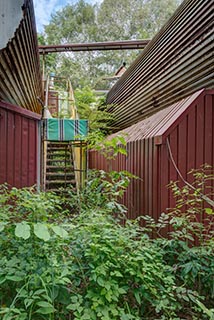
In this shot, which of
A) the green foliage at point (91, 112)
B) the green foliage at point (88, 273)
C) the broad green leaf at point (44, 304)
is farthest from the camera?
the green foliage at point (91, 112)

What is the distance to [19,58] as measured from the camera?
12.8ft

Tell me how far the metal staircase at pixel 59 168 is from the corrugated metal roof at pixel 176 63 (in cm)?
226

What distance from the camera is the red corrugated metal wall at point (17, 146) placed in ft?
14.6

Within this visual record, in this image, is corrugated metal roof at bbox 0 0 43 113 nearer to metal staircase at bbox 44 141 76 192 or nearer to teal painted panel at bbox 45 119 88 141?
teal painted panel at bbox 45 119 88 141

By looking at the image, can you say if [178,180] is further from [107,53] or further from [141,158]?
[107,53]

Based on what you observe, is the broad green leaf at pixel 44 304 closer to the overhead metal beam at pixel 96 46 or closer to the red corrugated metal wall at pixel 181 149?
the red corrugated metal wall at pixel 181 149

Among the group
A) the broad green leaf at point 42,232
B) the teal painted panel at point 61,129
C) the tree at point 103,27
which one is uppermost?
the tree at point 103,27

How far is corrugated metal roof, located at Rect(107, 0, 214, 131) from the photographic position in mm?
4070

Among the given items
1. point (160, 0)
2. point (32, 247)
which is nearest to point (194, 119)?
point (32, 247)

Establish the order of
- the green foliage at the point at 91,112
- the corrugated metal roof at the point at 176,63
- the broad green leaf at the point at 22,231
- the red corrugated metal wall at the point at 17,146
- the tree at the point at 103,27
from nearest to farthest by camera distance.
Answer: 1. the broad green leaf at the point at 22,231
2. the corrugated metal roof at the point at 176,63
3. the red corrugated metal wall at the point at 17,146
4. the green foliage at the point at 91,112
5. the tree at the point at 103,27

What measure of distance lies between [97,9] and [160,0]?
18.3ft

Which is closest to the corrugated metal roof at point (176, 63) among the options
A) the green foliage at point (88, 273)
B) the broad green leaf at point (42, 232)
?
the green foliage at point (88, 273)

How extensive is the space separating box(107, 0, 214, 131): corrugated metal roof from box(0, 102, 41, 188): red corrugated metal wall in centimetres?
284

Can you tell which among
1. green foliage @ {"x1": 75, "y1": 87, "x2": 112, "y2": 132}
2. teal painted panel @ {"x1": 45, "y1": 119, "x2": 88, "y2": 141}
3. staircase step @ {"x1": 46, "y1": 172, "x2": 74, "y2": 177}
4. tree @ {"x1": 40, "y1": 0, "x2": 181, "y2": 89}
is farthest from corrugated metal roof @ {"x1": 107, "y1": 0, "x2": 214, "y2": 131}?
tree @ {"x1": 40, "y1": 0, "x2": 181, "y2": 89}
